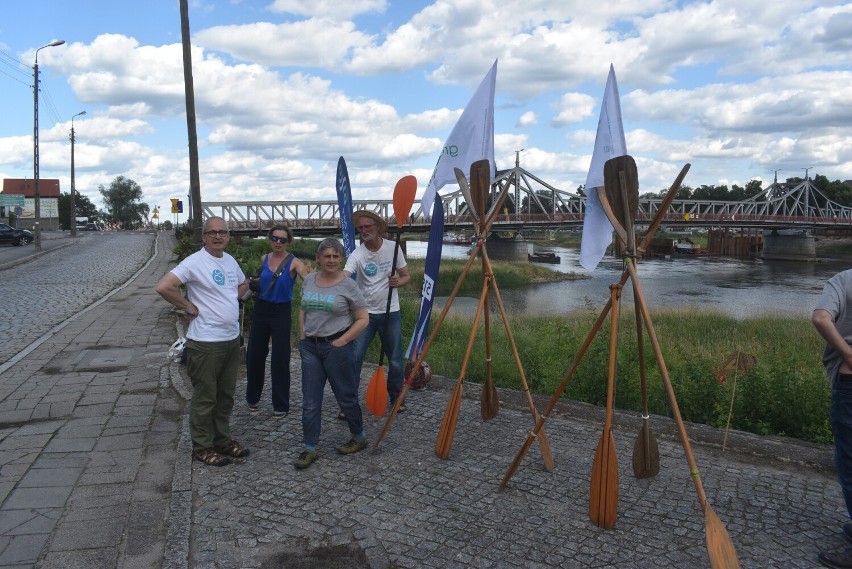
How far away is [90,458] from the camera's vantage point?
4770 mm

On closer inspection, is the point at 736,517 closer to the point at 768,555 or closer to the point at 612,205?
the point at 768,555

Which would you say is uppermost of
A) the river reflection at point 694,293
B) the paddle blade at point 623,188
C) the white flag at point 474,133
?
the white flag at point 474,133

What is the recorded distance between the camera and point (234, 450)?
4719 millimetres

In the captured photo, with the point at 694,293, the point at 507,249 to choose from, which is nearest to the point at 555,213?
the point at 507,249

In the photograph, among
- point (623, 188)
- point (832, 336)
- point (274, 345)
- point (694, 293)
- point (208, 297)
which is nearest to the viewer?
point (832, 336)

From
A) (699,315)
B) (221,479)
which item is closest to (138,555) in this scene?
(221,479)

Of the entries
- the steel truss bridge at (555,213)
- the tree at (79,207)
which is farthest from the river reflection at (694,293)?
the tree at (79,207)

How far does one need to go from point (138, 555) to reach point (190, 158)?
490 inches

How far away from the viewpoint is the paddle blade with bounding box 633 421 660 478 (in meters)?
4.14

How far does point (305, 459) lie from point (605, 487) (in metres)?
1.98

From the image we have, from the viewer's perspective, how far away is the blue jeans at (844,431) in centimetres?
339

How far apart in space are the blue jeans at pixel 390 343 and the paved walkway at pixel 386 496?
0.33 meters

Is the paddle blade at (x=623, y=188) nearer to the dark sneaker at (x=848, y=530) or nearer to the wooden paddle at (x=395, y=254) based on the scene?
the wooden paddle at (x=395, y=254)

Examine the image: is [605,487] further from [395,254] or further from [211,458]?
[211,458]
